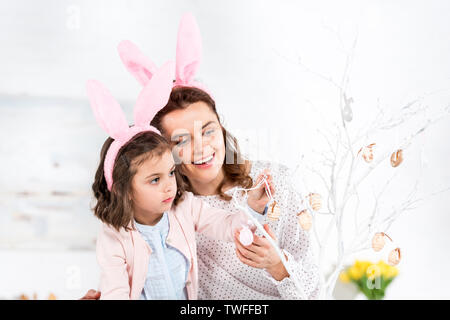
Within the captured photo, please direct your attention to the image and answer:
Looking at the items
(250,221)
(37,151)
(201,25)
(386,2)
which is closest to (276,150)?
(250,221)

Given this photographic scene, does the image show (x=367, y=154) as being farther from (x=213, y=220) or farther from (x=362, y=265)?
(x=362, y=265)

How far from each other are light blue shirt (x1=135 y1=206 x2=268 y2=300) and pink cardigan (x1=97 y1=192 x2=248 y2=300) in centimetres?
1

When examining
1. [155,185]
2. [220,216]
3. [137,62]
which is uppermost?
[137,62]

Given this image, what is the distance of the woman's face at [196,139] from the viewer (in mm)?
1299

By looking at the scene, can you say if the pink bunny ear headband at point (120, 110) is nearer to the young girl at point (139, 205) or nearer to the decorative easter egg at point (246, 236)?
the young girl at point (139, 205)

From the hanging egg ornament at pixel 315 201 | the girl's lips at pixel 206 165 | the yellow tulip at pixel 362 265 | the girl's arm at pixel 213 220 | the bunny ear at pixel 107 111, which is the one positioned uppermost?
the bunny ear at pixel 107 111

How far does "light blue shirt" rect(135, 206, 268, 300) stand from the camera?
1.26 meters

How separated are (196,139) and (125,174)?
0.20 m

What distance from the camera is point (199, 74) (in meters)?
1.46

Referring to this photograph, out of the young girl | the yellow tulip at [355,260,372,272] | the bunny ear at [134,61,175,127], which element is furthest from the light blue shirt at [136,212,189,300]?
the yellow tulip at [355,260,372,272]

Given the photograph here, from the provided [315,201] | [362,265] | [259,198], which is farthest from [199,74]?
[362,265]

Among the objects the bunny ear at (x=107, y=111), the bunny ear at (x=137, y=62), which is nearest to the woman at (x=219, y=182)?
the bunny ear at (x=137, y=62)

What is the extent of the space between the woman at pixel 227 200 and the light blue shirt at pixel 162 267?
0.14m

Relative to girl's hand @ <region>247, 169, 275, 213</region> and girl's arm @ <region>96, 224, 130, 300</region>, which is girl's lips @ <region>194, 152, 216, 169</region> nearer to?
girl's hand @ <region>247, 169, 275, 213</region>
